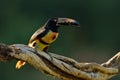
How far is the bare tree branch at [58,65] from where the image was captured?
7.72ft

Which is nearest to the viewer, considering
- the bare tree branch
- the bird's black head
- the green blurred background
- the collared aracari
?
the bare tree branch

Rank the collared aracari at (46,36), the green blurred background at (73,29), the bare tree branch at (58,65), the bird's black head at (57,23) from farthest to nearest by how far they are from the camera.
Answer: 1. the green blurred background at (73,29)
2. the collared aracari at (46,36)
3. the bird's black head at (57,23)
4. the bare tree branch at (58,65)

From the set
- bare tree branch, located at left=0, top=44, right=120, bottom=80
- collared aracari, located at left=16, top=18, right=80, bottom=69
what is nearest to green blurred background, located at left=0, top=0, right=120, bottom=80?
collared aracari, located at left=16, top=18, right=80, bottom=69

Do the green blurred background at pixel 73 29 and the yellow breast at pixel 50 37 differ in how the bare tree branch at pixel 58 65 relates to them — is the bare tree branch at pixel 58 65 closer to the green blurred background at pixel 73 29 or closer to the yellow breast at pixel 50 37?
the yellow breast at pixel 50 37

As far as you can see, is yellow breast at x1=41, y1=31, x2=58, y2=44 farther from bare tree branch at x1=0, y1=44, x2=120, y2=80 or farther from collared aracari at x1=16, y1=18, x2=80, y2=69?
bare tree branch at x1=0, y1=44, x2=120, y2=80

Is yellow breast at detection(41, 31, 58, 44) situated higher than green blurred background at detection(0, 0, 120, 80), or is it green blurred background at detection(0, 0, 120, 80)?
yellow breast at detection(41, 31, 58, 44)

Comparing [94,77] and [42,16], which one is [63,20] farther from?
[42,16]

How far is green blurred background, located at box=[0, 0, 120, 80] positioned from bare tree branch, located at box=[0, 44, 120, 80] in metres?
5.31

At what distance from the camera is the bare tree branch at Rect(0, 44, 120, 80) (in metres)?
2.35

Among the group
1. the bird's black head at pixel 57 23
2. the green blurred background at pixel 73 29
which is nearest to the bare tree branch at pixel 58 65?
the bird's black head at pixel 57 23

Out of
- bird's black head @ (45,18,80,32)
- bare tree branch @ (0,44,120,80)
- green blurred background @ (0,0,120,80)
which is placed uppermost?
bird's black head @ (45,18,80,32)

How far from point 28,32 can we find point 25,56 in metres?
5.55

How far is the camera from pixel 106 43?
8914mm

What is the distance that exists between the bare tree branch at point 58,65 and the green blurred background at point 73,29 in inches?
209
